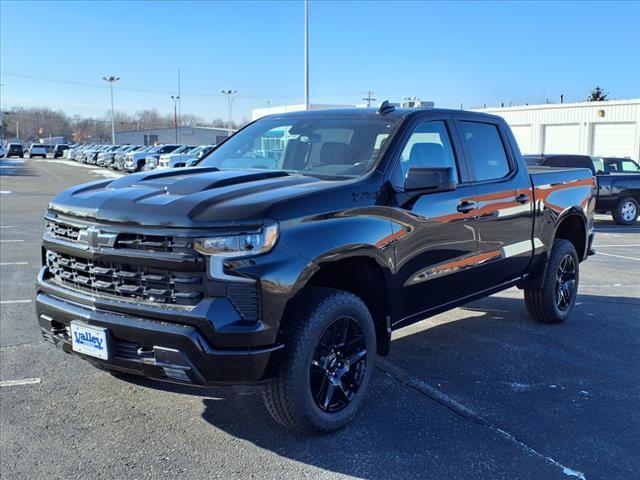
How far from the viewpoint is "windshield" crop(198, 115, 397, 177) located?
4.29 meters

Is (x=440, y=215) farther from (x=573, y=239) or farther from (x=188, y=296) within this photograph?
(x=573, y=239)

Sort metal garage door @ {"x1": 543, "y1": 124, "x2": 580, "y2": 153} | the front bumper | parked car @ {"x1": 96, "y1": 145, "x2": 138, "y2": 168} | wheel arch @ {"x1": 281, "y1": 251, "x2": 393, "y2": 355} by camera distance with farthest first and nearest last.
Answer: parked car @ {"x1": 96, "y1": 145, "x2": 138, "y2": 168} < metal garage door @ {"x1": 543, "y1": 124, "x2": 580, "y2": 153} < wheel arch @ {"x1": 281, "y1": 251, "x2": 393, "y2": 355} < the front bumper

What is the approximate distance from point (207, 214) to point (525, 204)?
3.33 m

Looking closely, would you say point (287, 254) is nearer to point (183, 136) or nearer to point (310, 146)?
point (310, 146)

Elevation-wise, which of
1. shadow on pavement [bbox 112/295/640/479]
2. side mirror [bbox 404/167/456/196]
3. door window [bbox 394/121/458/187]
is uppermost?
door window [bbox 394/121/458/187]

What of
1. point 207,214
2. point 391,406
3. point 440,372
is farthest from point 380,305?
point 207,214

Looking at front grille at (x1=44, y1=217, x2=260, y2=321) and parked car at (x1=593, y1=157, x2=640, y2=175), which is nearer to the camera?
A: front grille at (x1=44, y1=217, x2=260, y2=321)

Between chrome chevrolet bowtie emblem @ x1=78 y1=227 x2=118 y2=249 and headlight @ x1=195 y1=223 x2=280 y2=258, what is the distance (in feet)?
1.82

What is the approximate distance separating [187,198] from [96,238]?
1.84ft

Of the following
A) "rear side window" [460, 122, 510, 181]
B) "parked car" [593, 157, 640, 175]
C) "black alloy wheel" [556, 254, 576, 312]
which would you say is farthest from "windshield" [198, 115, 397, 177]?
"parked car" [593, 157, 640, 175]

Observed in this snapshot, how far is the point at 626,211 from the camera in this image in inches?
639

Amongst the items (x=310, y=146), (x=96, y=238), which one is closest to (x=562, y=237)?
(x=310, y=146)

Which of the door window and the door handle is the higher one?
the door window

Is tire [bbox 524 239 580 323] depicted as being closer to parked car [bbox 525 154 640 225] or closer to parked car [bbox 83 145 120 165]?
parked car [bbox 525 154 640 225]
